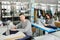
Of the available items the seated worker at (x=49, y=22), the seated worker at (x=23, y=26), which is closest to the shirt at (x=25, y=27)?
the seated worker at (x=23, y=26)

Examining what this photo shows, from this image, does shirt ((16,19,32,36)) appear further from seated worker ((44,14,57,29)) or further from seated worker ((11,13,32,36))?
seated worker ((44,14,57,29))

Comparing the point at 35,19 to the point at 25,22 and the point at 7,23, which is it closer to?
the point at 25,22

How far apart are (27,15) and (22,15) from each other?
11 cm

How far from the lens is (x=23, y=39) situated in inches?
A: 70.5

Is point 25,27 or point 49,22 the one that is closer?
point 25,27

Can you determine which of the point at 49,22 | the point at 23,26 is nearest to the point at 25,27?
the point at 23,26

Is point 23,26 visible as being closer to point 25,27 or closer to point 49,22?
point 25,27

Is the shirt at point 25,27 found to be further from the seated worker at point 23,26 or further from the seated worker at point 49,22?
the seated worker at point 49,22

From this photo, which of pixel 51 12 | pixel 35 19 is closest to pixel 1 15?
pixel 35 19

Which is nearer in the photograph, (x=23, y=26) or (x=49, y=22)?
(x=23, y=26)

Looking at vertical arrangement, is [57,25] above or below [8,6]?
below

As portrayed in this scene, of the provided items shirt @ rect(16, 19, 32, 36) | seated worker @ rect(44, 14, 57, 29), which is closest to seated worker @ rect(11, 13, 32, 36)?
shirt @ rect(16, 19, 32, 36)

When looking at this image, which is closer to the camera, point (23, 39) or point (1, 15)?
point (23, 39)

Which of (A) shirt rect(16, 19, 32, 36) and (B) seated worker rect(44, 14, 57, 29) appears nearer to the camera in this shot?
(A) shirt rect(16, 19, 32, 36)
